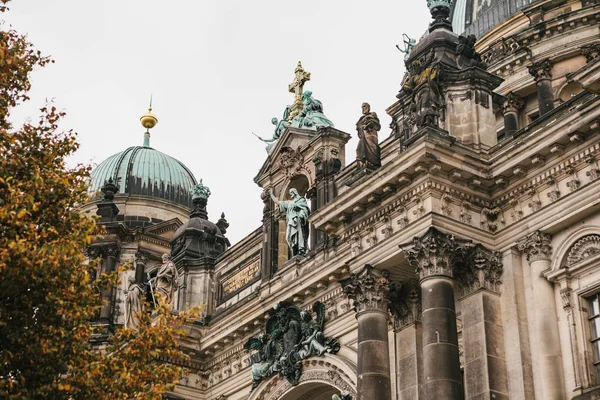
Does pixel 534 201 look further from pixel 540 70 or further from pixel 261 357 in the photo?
pixel 540 70

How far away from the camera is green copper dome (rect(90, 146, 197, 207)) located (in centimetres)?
4991

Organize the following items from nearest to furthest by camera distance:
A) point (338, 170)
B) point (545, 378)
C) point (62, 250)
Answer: point (62, 250), point (545, 378), point (338, 170)

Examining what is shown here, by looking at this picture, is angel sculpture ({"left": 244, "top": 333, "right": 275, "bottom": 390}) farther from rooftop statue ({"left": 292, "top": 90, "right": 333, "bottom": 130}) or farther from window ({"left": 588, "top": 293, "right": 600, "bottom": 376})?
window ({"left": 588, "top": 293, "right": 600, "bottom": 376})

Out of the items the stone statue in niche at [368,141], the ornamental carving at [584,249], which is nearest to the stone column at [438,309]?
the ornamental carving at [584,249]

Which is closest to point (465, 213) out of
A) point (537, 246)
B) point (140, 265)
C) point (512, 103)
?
point (537, 246)

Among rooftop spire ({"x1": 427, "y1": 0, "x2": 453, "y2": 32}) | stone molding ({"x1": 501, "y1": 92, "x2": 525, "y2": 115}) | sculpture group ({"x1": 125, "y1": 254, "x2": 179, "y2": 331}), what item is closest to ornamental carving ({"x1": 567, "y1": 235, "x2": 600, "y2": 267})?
rooftop spire ({"x1": 427, "y1": 0, "x2": 453, "y2": 32})

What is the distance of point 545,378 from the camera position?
22.1 m

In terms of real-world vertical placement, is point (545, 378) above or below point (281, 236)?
below

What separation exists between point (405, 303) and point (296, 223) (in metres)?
7.69

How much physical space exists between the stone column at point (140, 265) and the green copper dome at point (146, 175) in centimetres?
487

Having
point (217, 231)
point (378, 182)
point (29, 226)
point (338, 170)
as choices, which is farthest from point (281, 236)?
point (29, 226)

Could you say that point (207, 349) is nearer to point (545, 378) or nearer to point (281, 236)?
point (281, 236)

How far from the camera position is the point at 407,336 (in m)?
25.5

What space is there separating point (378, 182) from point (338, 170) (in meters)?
7.12
